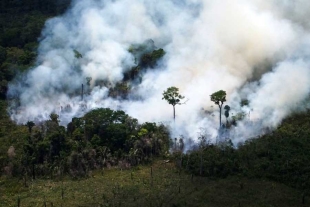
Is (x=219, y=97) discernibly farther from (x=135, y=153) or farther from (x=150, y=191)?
(x=150, y=191)

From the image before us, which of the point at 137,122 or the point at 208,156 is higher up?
the point at 137,122

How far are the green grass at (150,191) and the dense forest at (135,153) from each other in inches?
11.4

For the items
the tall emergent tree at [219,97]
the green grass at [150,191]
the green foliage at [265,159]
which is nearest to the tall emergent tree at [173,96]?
the tall emergent tree at [219,97]

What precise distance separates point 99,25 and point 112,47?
928cm

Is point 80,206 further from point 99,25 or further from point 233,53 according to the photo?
point 99,25

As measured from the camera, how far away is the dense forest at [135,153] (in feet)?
167

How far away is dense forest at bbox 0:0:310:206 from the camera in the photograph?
2004 inches

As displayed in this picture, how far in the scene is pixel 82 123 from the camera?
202 feet

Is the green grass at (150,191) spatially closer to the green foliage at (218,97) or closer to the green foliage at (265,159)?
the green foliage at (265,159)

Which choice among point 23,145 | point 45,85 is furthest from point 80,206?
point 45,85

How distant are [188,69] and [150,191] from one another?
2955 cm

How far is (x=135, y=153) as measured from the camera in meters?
56.1

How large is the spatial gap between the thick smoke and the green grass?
31.9ft

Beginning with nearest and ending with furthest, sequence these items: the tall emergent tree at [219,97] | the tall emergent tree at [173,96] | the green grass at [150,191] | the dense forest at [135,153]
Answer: the green grass at [150,191]
the dense forest at [135,153]
the tall emergent tree at [219,97]
the tall emergent tree at [173,96]
